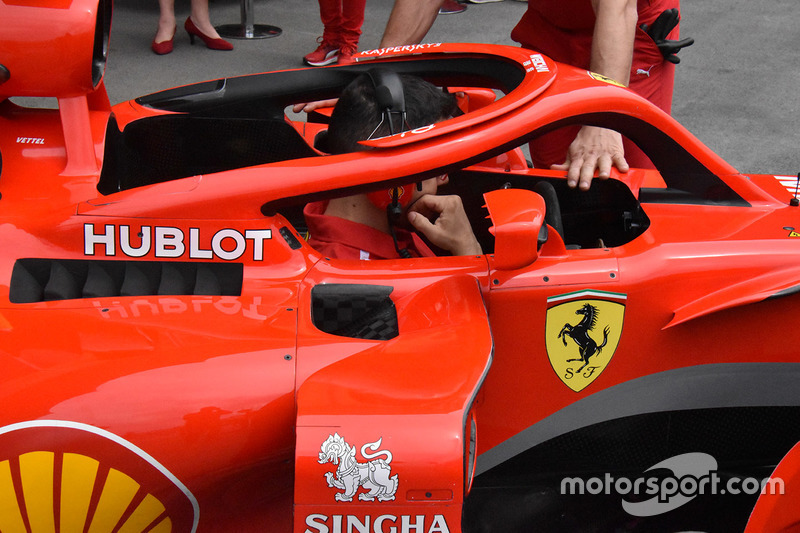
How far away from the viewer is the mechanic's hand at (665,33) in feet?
8.82

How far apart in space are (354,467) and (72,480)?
0.50 m

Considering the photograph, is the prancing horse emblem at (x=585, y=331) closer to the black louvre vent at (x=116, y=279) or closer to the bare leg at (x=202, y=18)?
the black louvre vent at (x=116, y=279)

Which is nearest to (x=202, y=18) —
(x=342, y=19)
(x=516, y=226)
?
(x=342, y=19)

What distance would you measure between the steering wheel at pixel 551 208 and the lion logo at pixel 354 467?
77 centimetres

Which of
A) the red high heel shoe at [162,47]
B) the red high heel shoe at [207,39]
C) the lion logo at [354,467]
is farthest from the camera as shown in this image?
the red high heel shoe at [207,39]

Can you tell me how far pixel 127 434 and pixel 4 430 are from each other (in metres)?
0.21

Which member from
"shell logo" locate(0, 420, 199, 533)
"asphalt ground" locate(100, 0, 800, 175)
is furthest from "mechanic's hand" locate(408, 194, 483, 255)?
"asphalt ground" locate(100, 0, 800, 175)

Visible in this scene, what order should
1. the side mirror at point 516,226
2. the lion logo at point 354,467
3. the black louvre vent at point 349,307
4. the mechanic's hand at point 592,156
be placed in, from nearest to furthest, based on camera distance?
1. the lion logo at point 354,467
2. the side mirror at point 516,226
3. the black louvre vent at point 349,307
4. the mechanic's hand at point 592,156

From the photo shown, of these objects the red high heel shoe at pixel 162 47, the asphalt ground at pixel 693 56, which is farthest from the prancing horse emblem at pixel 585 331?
the red high heel shoe at pixel 162 47

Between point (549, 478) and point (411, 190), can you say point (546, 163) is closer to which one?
point (411, 190)

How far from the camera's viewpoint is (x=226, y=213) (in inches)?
64.2

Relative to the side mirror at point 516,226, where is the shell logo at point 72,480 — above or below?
below

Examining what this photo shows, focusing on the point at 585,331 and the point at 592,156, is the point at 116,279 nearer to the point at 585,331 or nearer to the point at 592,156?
the point at 585,331

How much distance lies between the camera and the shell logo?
52.4 inches
